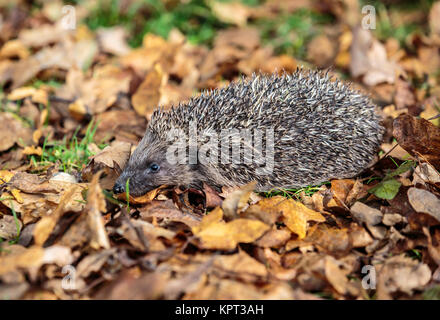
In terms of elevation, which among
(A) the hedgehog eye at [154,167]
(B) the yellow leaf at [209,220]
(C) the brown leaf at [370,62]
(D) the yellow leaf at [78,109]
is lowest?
(B) the yellow leaf at [209,220]

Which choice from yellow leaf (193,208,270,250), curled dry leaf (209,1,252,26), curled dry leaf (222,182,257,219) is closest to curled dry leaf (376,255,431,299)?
yellow leaf (193,208,270,250)

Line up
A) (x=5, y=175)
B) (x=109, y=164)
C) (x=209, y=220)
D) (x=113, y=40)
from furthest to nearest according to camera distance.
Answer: (x=113, y=40), (x=109, y=164), (x=5, y=175), (x=209, y=220)

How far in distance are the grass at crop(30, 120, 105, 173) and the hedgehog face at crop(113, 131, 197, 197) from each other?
0.68 m

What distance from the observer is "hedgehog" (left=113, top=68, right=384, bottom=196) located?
4.46m

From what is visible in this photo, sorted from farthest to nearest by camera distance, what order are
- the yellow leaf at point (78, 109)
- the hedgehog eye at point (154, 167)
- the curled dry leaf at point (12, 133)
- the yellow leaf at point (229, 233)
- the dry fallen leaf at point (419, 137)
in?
the yellow leaf at point (78, 109), the curled dry leaf at point (12, 133), the hedgehog eye at point (154, 167), the dry fallen leaf at point (419, 137), the yellow leaf at point (229, 233)

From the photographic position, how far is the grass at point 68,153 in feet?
16.3

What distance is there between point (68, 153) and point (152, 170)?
3.58ft

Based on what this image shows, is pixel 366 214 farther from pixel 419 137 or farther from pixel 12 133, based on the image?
pixel 12 133

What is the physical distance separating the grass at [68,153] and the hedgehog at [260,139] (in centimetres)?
70

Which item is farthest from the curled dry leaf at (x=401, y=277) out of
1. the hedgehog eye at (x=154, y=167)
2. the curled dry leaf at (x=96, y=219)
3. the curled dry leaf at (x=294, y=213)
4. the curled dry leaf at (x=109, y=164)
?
the curled dry leaf at (x=109, y=164)

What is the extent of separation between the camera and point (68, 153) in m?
5.10

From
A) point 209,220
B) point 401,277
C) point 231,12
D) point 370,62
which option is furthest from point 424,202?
point 231,12

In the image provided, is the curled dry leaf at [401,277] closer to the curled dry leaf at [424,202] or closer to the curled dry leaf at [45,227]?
the curled dry leaf at [424,202]

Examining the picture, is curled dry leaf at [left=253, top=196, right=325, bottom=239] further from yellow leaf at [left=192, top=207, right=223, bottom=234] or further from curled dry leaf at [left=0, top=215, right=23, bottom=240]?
curled dry leaf at [left=0, top=215, right=23, bottom=240]
